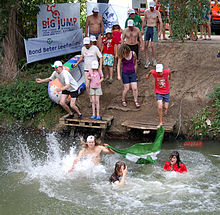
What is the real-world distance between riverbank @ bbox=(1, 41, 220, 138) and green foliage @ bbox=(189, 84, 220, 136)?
0.14 feet

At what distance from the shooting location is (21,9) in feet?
42.1

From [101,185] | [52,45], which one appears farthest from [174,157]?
[52,45]

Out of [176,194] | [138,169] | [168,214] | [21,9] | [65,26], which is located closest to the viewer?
[168,214]

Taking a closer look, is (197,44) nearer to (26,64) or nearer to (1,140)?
(26,64)

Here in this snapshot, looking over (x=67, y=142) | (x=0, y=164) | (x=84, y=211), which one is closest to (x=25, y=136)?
(x=67, y=142)

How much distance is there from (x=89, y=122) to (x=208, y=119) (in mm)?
3265

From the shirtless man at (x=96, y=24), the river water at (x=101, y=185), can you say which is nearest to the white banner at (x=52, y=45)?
the shirtless man at (x=96, y=24)

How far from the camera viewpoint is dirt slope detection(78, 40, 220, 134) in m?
10.7

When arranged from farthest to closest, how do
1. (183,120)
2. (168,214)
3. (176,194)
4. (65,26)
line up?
(65,26), (183,120), (176,194), (168,214)

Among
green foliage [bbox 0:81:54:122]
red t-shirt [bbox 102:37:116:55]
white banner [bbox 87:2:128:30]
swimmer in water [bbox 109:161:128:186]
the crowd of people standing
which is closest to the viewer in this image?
swimmer in water [bbox 109:161:128:186]

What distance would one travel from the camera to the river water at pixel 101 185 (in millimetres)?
6801

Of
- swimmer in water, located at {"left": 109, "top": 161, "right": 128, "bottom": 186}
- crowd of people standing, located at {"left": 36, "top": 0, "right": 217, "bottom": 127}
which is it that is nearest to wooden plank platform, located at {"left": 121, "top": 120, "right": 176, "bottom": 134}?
crowd of people standing, located at {"left": 36, "top": 0, "right": 217, "bottom": 127}

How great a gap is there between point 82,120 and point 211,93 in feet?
12.3

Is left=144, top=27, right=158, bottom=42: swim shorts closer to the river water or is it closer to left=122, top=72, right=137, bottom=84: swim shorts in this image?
left=122, top=72, right=137, bottom=84: swim shorts
